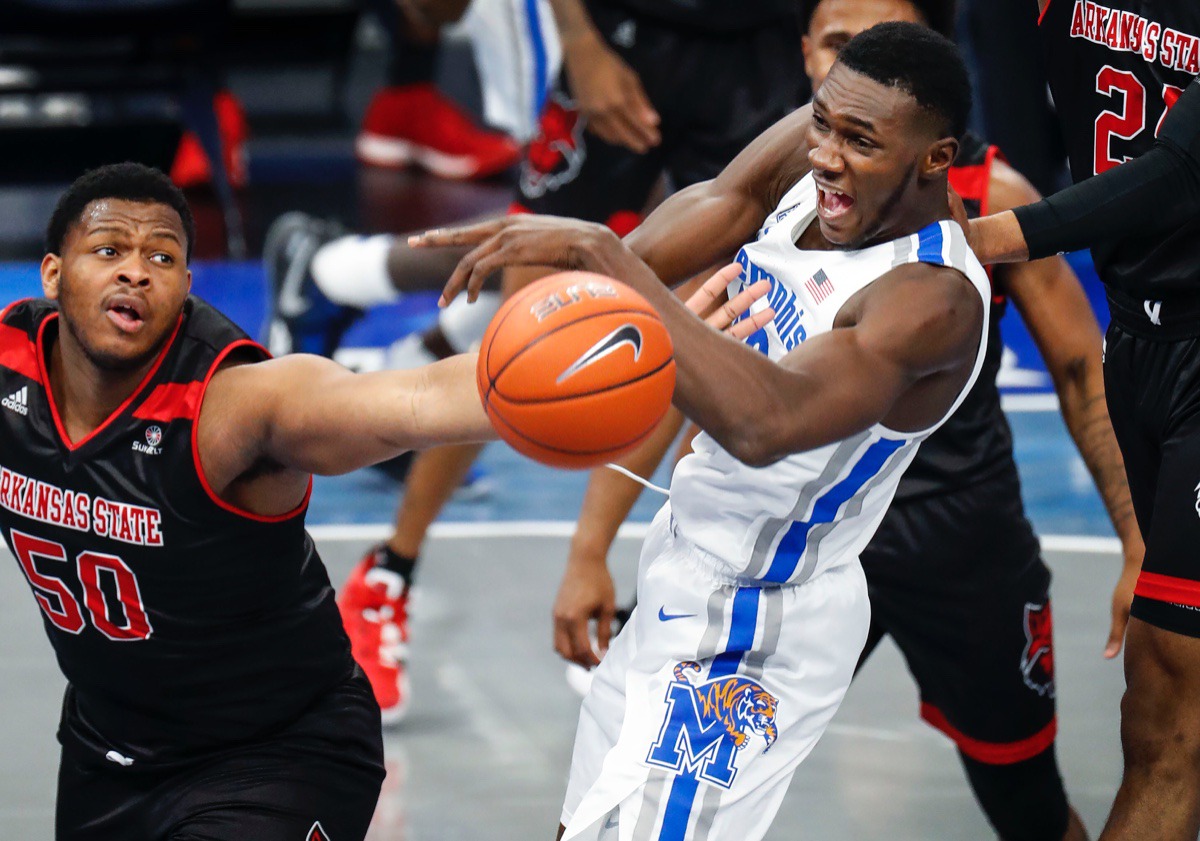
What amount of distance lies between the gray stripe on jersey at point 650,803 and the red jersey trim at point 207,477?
788 millimetres

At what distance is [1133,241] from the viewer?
131 inches

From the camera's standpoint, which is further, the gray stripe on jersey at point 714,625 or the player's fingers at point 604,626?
the player's fingers at point 604,626

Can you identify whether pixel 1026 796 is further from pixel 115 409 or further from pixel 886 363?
pixel 115 409

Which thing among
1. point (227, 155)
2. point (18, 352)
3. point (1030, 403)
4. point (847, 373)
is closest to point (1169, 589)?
point (847, 373)

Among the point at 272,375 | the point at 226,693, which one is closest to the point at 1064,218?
the point at 272,375

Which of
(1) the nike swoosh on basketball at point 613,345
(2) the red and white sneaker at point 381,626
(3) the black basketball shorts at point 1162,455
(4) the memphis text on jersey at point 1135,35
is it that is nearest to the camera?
(1) the nike swoosh on basketball at point 613,345

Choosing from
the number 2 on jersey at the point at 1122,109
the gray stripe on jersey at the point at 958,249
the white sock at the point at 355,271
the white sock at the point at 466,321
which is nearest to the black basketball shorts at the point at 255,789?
the gray stripe on jersey at the point at 958,249

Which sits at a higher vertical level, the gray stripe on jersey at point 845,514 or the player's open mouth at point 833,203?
the player's open mouth at point 833,203

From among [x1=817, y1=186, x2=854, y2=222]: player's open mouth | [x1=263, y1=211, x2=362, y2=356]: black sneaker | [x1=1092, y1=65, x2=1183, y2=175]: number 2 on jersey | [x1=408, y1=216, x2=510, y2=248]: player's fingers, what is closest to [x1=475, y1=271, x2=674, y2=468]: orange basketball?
[x1=408, y1=216, x2=510, y2=248]: player's fingers

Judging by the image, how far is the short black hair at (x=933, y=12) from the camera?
144 inches

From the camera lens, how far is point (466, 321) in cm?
588

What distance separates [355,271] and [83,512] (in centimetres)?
292

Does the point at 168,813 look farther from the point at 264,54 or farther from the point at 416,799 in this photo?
the point at 264,54

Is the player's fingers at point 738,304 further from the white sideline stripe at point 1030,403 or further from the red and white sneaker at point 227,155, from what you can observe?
the red and white sneaker at point 227,155
